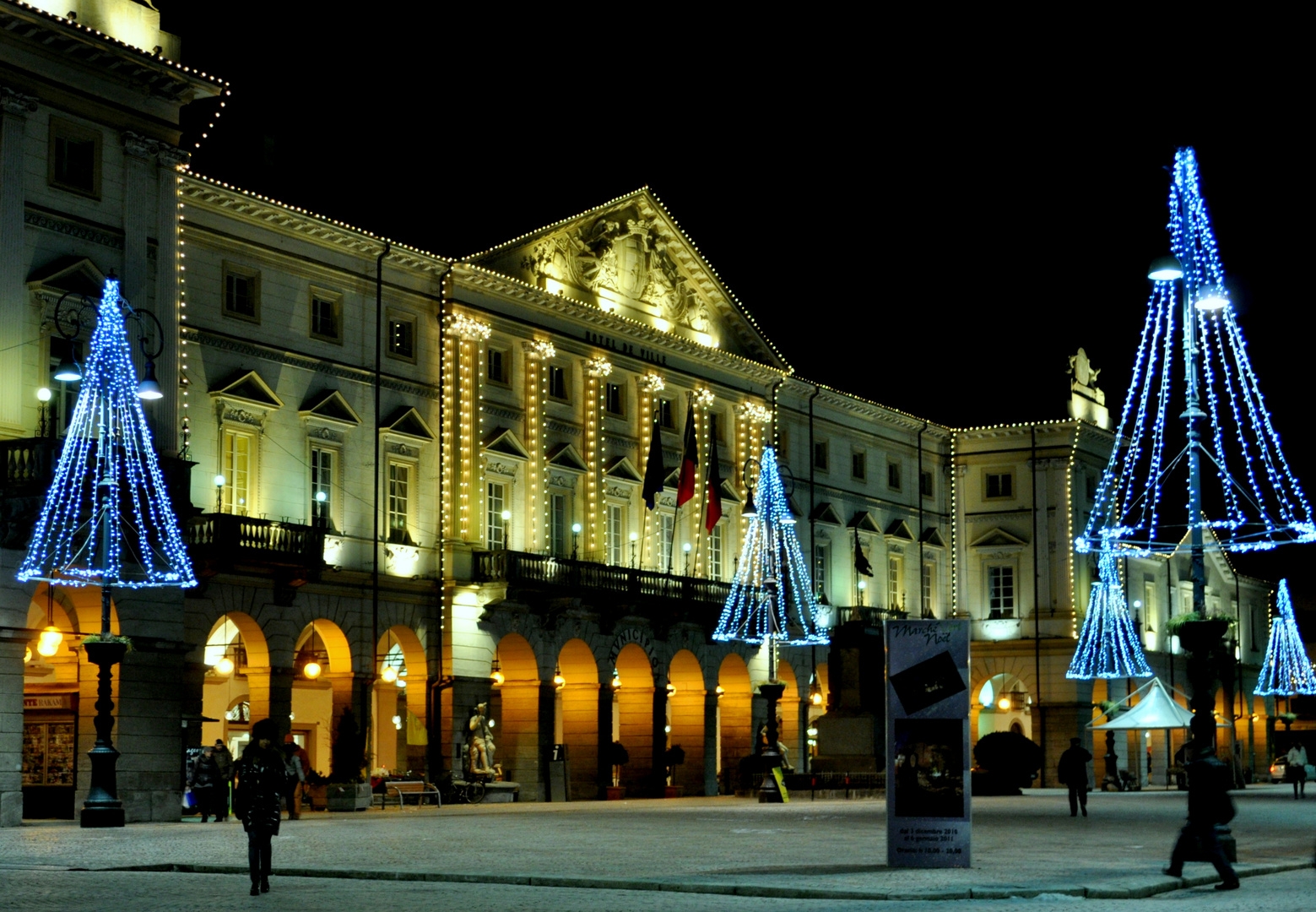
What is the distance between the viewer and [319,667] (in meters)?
49.2

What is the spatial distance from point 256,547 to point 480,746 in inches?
370

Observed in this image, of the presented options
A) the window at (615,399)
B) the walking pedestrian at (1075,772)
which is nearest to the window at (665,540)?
the window at (615,399)

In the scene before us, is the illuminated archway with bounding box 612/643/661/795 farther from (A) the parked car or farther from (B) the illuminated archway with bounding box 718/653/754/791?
(A) the parked car

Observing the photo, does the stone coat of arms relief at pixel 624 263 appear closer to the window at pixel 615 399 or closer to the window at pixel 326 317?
the window at pixel 615 399

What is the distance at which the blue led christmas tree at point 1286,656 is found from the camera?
3004 inches

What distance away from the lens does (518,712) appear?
52.7 metres

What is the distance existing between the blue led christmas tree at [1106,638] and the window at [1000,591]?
3.89 metres

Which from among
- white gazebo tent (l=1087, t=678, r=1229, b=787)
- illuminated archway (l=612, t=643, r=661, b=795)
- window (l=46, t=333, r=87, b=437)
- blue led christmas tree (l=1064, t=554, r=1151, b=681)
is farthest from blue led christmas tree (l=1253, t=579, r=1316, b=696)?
window (l=46, t=333, r=87, b=437)

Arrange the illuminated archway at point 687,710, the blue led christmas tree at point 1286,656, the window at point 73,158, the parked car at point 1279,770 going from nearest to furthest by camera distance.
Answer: the window at point 73,158
the illuminated archway at point 687,710
the blue led christmas tree at point 1286,656
the parked car at point 1279,770

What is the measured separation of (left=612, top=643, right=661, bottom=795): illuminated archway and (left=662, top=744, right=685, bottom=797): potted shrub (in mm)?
654

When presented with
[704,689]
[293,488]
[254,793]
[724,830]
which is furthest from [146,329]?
[704,689]

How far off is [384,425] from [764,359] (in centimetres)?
1991

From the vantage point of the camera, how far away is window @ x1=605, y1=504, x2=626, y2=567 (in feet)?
187

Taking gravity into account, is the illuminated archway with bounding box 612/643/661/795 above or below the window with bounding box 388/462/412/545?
below
